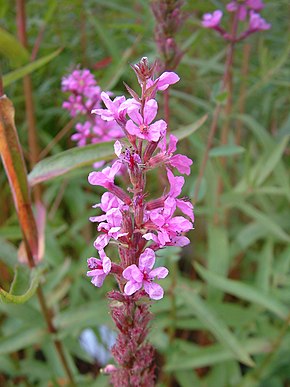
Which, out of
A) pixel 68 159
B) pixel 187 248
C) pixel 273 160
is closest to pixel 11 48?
pixel 68 159

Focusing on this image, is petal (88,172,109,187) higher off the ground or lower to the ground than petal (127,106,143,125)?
lower

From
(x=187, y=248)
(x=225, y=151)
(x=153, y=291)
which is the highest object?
(x=153, y=291)

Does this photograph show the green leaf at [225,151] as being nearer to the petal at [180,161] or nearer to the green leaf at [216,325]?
the green leaf at [216,325]

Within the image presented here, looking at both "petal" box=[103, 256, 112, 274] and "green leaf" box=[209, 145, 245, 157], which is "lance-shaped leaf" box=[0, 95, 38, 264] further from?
"green leaf" box=[209, 145, 245, 157]

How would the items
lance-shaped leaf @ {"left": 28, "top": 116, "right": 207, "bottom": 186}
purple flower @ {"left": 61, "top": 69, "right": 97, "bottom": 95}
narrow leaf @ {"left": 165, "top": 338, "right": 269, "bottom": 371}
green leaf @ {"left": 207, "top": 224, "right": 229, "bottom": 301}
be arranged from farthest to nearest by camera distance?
green leaf @ {"left": 207, "top": 224, "right": 229, "bottom": 301} → narrow leaf @ {"left": 165, "top": 338, "right": 269, "bottom": 371} → purple flower @ {"left": 61, "top": 69, "right": 97, "bottom": 95} → lance-shaped leaf @ {"left": 28, "top": 116, "right": 207, "bottom": 186}

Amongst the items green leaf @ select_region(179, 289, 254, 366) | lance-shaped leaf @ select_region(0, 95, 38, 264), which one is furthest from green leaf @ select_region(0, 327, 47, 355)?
green leaf @ select_region(179, 289, 254, 366)

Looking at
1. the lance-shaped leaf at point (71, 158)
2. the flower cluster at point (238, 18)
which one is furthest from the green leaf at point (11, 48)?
the flower cluster at point (238, 18)

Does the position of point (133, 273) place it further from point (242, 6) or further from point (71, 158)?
point (242, 6)
